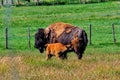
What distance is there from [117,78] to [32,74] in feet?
5.89

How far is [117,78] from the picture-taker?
36.1ft

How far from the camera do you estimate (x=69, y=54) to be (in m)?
22.2

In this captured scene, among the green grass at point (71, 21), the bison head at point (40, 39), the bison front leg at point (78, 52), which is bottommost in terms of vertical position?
the green grass at point (71, 21)

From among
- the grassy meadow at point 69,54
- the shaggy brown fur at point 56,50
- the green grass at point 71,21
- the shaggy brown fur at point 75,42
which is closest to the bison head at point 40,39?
the grassy meadow at point 69,54

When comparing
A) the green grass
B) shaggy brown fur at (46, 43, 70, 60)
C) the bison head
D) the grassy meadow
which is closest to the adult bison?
the bison head

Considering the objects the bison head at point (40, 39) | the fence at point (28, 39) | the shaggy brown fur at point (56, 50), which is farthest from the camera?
the fence at point (28, 39)

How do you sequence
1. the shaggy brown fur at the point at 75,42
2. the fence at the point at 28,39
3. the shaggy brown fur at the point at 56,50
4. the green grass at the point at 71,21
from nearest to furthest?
the shaggy brown fur at the point at 56,50, the shaggy brown fur at the point at 75,42, the fence at the point at 28,39, the green grass at the point at 71,21

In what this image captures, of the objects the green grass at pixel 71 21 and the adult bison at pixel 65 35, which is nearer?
the adult bison at pixel 65 35

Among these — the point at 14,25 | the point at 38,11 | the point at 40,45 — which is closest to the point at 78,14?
the point at 38,11

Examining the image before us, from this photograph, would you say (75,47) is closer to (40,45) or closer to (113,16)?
(40,45)

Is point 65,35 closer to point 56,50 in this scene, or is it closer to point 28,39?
point 56,50

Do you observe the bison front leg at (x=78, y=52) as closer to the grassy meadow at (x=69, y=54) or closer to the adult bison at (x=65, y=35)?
the adult bison at (x=65, y=35)

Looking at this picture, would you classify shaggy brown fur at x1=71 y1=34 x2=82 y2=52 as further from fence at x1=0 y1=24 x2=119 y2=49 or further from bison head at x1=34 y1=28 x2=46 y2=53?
fence at x1=0 y1=24 x2=119 y2=49

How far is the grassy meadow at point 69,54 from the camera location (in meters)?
11.1
